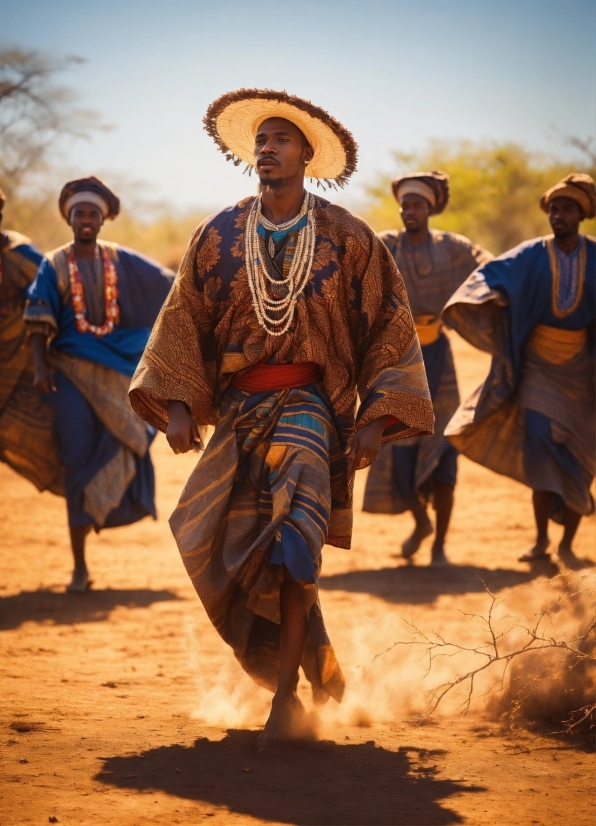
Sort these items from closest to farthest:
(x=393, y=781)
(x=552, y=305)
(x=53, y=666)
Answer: (x=393, y=781) < (x=53, y=666) < (x=552, y=305)

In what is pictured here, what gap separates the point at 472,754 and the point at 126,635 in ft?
9.18

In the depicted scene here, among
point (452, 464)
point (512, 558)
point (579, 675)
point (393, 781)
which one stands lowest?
point (393, 781)

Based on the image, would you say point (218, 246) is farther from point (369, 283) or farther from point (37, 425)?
point (37, 425)

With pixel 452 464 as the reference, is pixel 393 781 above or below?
below

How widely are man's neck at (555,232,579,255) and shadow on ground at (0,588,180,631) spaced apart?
11.5 ft

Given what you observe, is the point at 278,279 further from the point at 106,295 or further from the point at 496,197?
the point at 496,197

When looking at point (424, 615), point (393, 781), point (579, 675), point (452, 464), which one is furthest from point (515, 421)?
point (393, 781)

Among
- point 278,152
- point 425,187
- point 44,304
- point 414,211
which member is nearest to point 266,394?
point 278,152

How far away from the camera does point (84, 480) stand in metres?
8.37

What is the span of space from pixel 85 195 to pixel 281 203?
363 centimetres

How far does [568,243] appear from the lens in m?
8.43

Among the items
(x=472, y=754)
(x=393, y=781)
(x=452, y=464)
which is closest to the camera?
(x=393, y=781)

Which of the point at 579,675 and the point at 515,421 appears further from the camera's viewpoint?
the point at 515,421

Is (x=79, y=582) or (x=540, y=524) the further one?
(x=540, y=524)
